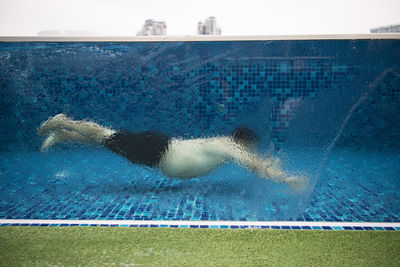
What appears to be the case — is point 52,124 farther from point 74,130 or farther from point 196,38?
point 196,38

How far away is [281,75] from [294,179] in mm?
1255

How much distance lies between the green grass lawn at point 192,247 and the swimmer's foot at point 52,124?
1173mm

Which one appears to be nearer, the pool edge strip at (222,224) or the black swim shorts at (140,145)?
the pool edge strip at (222,224)

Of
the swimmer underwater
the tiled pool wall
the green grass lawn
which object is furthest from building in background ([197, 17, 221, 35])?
the green grass lawn

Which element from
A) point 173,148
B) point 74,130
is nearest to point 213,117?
point 173,148

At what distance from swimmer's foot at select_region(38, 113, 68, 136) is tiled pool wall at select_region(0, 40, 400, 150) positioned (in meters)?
0.08

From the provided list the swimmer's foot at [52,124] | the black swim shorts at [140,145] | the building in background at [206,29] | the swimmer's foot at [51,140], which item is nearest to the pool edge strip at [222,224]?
the black swim shorts at [140,145]

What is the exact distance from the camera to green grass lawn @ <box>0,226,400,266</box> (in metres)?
2.97

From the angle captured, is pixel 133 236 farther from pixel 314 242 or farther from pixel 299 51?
pixel 299 51

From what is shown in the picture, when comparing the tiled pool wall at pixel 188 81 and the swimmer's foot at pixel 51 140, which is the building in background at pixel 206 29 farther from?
the swimmer's foot at pixel 51 140

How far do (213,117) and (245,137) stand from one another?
1.49 ft

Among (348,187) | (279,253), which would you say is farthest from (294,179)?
(279,253)

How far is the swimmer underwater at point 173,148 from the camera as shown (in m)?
3.99

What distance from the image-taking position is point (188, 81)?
3.93 meters
